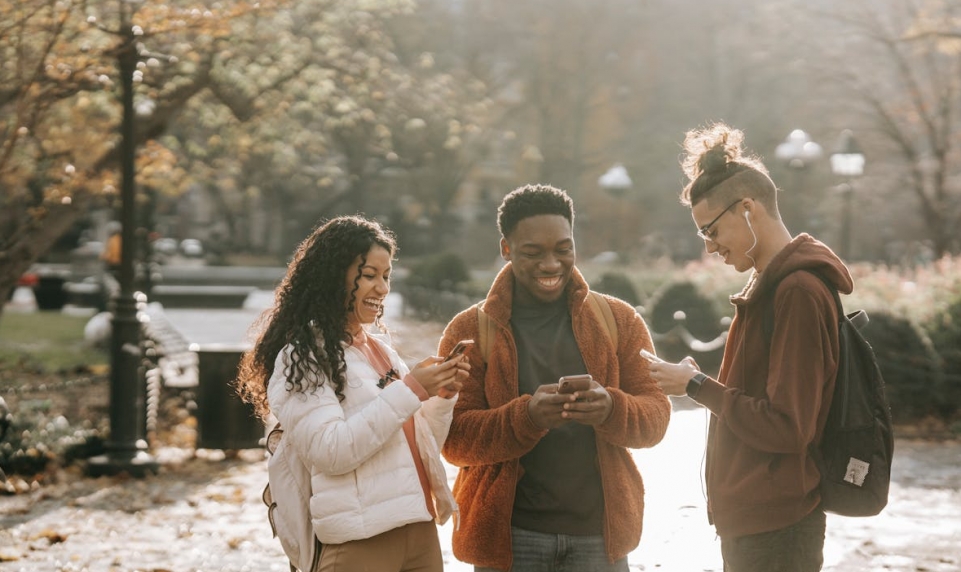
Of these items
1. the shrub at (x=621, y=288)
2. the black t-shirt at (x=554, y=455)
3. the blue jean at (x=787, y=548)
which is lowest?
the shrub at (x=621, y=288)

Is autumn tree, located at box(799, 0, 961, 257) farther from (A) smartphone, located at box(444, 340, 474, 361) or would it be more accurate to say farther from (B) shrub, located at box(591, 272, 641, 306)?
(A) smartphone, located at box(444, 340, 474, 361)

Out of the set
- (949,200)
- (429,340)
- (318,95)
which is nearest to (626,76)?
(949,200)

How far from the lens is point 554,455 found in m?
3.41

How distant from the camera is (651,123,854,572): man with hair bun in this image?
3090mm

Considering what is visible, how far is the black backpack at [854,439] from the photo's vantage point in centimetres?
314

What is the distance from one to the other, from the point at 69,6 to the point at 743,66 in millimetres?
40776

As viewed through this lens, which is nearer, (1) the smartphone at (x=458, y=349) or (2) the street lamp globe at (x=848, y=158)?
(1) the smartphone at (x=458, y=349)

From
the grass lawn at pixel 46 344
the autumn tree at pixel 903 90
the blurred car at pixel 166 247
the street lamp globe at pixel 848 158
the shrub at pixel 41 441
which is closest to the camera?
the shrub at pixel 41 441

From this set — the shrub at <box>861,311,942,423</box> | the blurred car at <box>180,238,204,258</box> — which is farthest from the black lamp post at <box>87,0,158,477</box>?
the blurred car at <box>180,238,204,258</box>

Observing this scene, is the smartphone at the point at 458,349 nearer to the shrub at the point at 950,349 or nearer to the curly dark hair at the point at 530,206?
the curly dark hair at the point at 530,206

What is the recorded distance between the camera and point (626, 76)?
161 ft

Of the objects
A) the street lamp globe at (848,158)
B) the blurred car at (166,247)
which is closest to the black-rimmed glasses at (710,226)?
the street lamp globe at (848,158)

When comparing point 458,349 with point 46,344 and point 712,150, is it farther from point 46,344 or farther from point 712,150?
point 46,344

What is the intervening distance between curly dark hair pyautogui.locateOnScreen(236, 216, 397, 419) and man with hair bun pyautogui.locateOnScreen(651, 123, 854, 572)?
2.95ft
